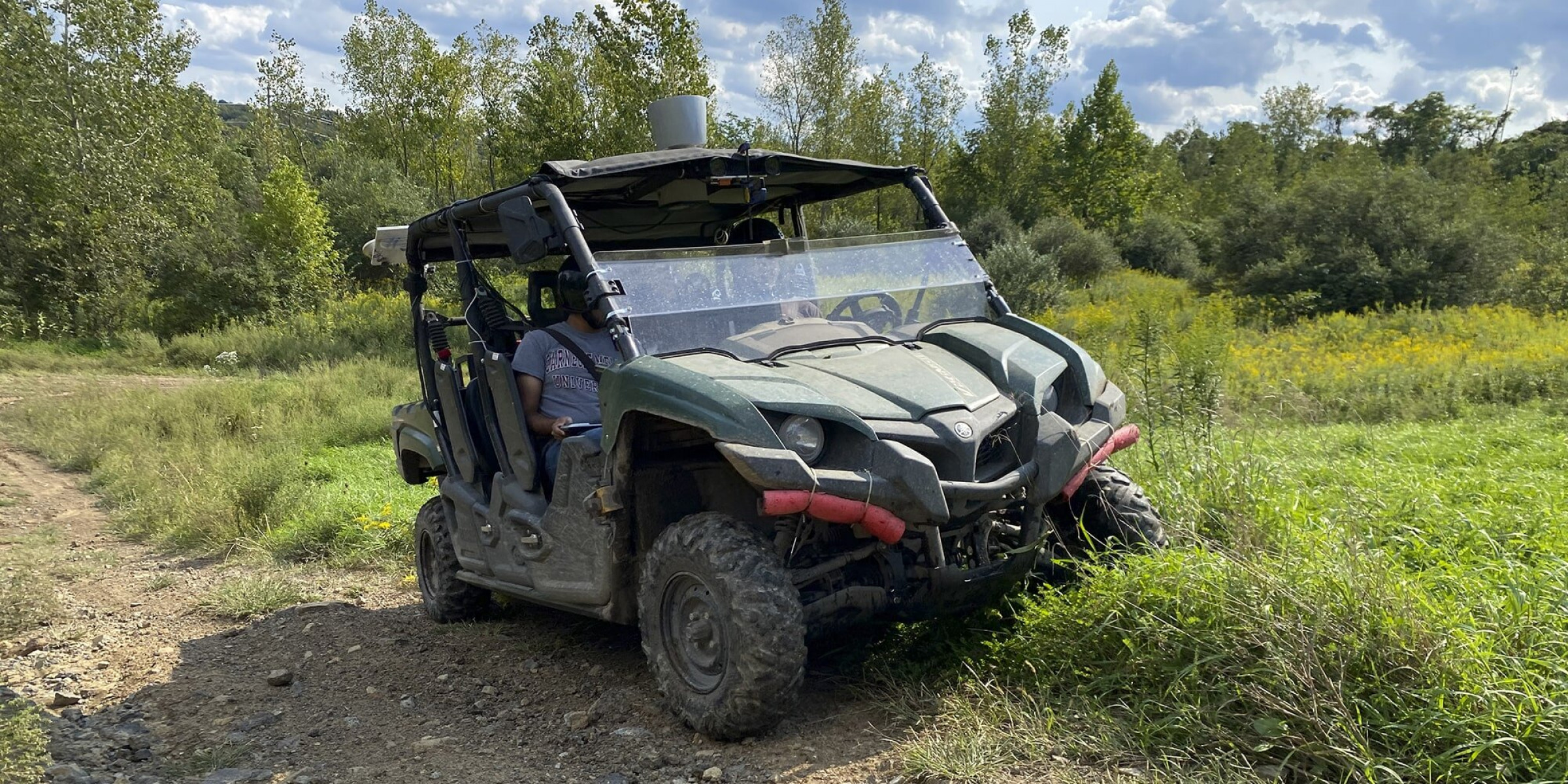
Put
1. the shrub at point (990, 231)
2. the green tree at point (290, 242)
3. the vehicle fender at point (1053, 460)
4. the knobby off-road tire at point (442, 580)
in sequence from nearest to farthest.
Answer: the vehicle fender at point (1053, 460)
the knobby off-road tire at point (442, 580)
the green tree at point (290, 242)
the shrub at point (990, 231)

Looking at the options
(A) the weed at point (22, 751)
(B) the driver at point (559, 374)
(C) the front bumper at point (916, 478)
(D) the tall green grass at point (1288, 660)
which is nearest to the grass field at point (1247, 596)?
(D) the tall green grass at point (1288, 660)

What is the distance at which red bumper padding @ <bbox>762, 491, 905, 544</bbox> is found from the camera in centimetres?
338

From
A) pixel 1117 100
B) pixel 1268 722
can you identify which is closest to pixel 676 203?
pixel 1268 722

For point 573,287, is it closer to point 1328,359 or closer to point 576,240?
point 576,240

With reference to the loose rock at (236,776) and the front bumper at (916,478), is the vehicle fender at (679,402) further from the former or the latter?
the loose rock at (236,776)

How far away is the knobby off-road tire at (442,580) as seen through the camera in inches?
231

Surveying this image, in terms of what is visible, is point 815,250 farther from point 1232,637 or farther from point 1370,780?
point 1370,780

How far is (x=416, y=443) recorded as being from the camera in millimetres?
6090

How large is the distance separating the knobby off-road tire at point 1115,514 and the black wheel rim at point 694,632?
158cm

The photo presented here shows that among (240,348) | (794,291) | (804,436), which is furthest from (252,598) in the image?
(240,348)

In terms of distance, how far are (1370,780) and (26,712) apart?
434cm

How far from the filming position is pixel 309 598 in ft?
22.0

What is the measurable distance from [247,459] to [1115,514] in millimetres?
8407

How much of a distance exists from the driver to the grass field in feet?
5.81
